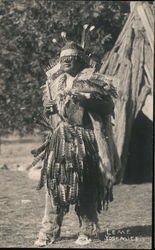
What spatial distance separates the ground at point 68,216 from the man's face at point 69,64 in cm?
158

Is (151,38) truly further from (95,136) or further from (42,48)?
(95,136)

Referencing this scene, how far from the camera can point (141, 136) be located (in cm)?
1053

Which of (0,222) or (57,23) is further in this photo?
(57,23)

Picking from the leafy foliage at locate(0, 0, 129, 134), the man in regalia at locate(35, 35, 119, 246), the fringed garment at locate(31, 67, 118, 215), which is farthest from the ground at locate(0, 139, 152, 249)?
the leafy foliage at locate(0, 0, 129, 134)

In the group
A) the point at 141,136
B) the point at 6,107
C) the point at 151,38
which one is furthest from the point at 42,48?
the point at 141,136

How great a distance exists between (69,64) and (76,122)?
0.52 m

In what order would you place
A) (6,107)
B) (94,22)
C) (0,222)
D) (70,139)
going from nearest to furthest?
(70,139) < (0,222) < (6,107) < (94,22)

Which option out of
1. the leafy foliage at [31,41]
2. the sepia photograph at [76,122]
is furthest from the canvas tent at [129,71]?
the leafy foliage at [31,41]

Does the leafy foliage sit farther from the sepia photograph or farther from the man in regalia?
the man in regalia

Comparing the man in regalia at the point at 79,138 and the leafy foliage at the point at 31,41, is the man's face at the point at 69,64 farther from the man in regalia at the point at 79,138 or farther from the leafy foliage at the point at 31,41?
the leafy foliage at the point at 31,41

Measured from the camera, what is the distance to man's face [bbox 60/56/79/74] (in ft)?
17.5

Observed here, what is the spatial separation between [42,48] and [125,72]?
4.98 ft

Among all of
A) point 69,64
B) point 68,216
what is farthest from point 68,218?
point 69,64

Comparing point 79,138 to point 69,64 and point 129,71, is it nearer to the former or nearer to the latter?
point 69,64
